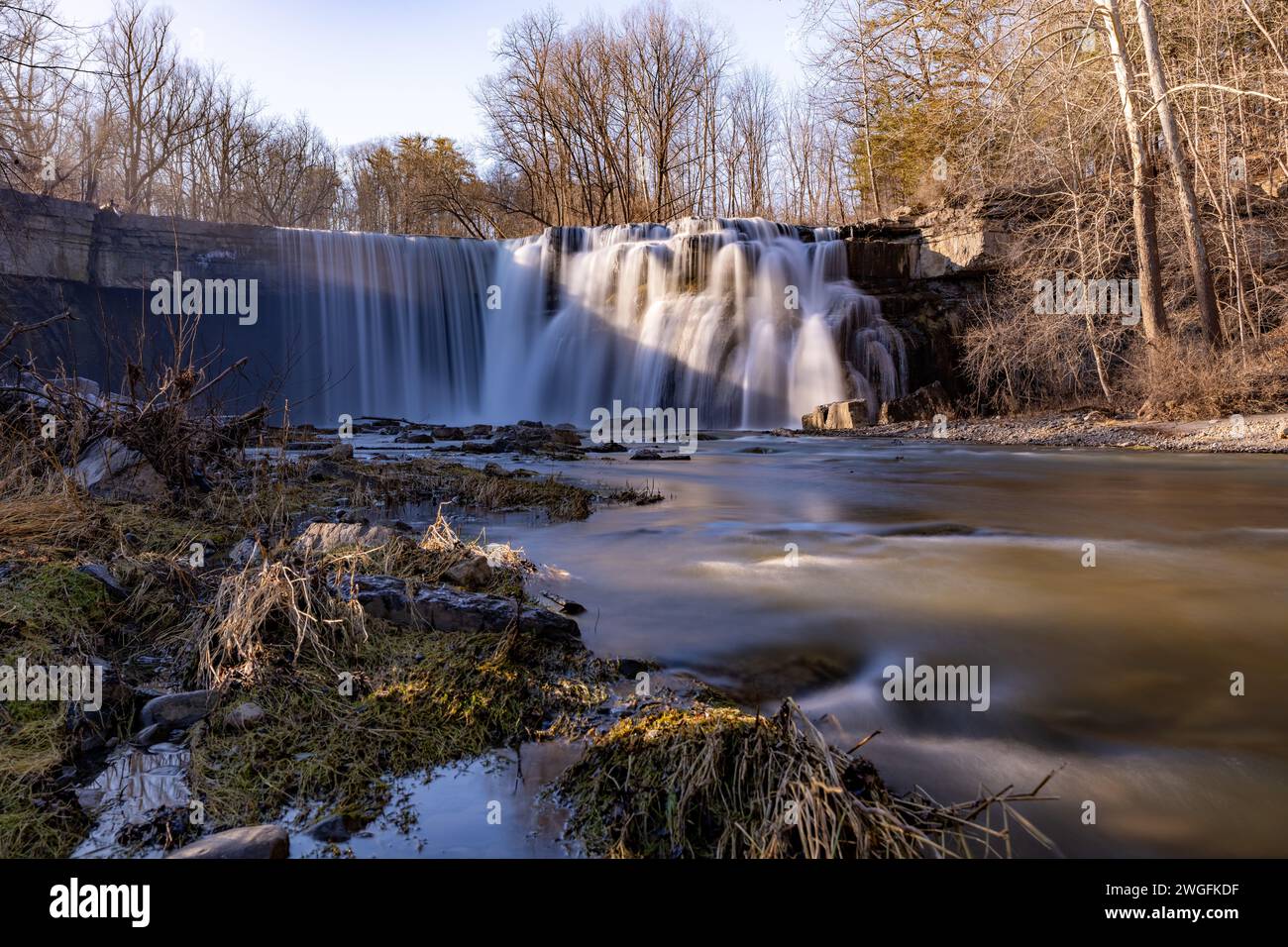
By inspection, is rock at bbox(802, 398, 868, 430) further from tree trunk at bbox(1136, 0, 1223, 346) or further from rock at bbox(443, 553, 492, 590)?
rock at bbox(443, 553, 492, 590)

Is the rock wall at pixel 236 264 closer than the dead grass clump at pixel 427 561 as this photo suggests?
No

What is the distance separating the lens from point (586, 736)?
2617mm

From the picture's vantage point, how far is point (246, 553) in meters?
4.27

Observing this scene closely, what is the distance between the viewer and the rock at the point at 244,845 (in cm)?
182

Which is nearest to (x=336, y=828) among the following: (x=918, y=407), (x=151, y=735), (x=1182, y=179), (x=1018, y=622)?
(x=151, y=735)

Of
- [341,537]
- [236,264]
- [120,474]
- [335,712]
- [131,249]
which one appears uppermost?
[131,249]

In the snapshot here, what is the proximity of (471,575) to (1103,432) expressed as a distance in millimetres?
13134

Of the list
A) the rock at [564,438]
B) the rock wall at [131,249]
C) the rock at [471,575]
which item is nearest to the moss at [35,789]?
the rock at [471,575]

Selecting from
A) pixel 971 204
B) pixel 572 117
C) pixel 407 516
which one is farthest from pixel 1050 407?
pixel 572 117

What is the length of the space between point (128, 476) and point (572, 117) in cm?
3687

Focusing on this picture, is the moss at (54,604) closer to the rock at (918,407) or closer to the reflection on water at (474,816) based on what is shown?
the reflection on water at (474,816)

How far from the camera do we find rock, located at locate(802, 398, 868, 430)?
56.9 ft

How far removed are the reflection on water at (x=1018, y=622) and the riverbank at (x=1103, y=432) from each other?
2956 mm

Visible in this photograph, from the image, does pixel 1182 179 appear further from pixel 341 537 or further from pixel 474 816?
pixel 474 816
